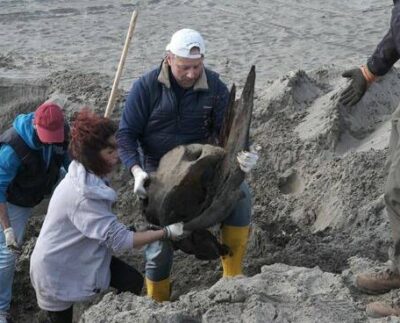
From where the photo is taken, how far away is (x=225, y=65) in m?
9.77

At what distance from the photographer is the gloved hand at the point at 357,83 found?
195 inches

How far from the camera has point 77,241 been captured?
3.98 metres

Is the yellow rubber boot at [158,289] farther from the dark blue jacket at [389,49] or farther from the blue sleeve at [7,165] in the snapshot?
the dark blue jacket at [389,49]

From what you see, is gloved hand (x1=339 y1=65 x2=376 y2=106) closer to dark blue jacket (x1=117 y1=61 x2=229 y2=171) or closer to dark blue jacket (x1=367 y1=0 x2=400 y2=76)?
dark blue jacket (x1=367 y1=0 x2=400 y2=76)

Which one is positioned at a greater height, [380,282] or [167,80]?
[167,80]

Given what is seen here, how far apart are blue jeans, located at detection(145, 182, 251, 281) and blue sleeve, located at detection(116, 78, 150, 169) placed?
489mm

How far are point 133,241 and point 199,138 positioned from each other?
85 centimetres

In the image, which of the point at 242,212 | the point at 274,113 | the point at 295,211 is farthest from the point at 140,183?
the point at 274,113

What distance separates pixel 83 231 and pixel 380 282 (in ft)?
5.02

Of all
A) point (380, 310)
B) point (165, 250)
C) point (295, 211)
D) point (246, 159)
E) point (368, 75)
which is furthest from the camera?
point (295, 211)

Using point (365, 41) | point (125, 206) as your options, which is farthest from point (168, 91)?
point (365, 41)

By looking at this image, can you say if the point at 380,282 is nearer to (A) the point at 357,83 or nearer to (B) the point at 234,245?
(B) the point at 234,245

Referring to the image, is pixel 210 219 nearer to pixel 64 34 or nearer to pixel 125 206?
pixel 125 206

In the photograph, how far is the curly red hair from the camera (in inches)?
150
